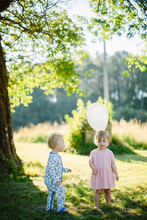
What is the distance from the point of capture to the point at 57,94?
39.4 metres

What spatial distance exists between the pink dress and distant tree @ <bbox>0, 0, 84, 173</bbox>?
91.1 inches

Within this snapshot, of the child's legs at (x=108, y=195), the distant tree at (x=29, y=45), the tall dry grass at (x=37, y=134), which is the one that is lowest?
the tall dry grass at (x=37, y=134)

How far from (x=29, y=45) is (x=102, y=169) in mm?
4718

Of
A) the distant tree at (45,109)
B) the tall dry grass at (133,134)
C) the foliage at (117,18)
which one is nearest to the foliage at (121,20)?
the foliage at (117,18)

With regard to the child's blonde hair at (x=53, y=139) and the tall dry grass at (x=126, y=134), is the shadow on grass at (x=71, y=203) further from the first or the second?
the tall dry grass at (x=126, y=134)

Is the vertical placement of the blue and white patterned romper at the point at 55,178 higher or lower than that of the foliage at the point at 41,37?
lower

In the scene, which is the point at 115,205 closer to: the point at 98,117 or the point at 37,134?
the point at 98,117

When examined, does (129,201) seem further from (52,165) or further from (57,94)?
(57,94)

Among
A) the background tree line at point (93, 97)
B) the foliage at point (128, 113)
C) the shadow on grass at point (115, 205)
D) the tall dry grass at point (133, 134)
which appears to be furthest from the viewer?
the background tree line at point (93, 97)

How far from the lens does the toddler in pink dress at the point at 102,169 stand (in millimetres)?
2980

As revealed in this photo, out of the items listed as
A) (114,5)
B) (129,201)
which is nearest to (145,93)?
(114,5)

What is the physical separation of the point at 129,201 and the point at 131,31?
3771mm

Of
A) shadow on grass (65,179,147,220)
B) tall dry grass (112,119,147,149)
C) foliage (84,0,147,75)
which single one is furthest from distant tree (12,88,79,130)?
shadow on grass (65,179,147,220)

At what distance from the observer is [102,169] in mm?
3018
